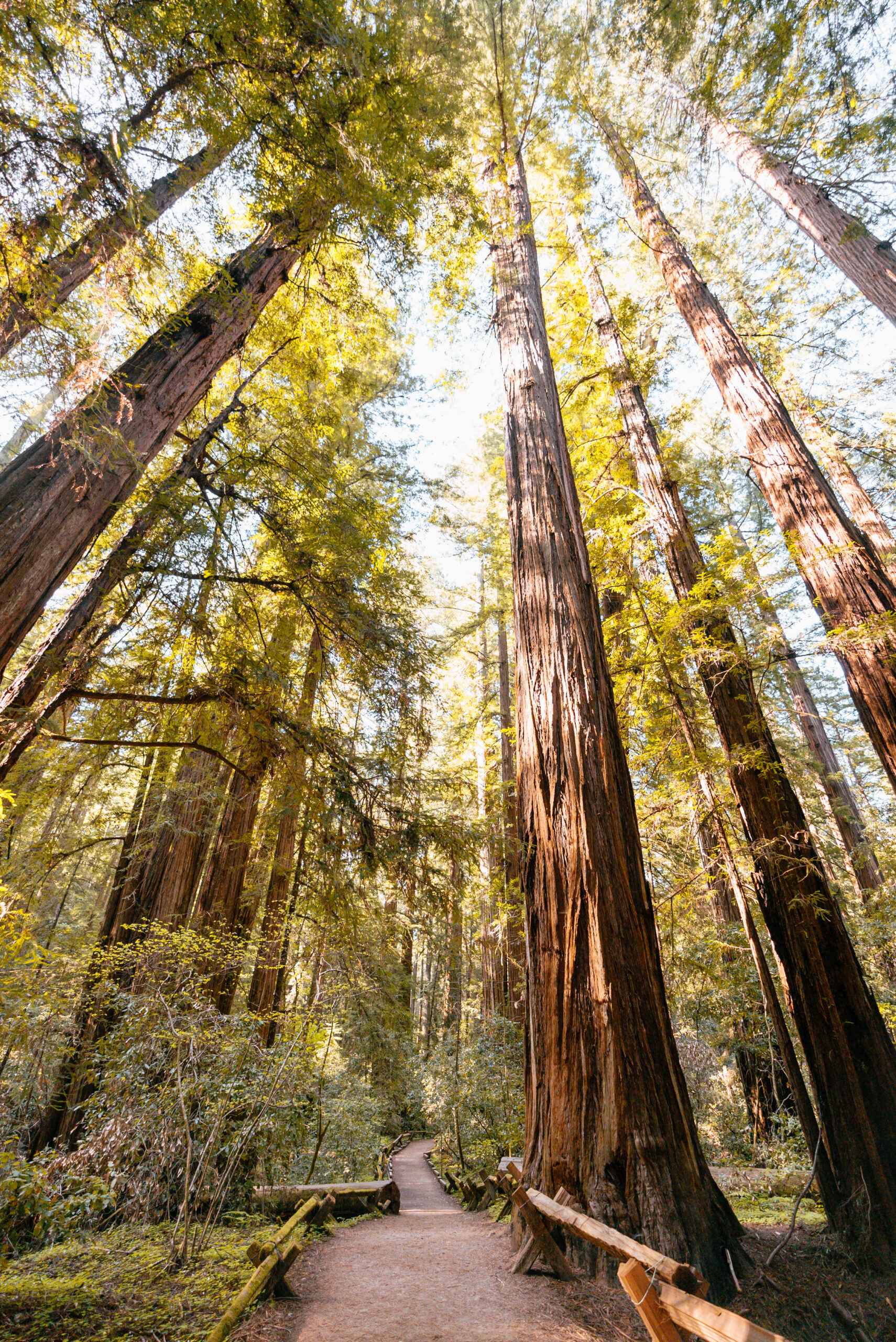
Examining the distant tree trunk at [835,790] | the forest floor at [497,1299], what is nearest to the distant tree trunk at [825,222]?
the distant tree trunk at [835,790]

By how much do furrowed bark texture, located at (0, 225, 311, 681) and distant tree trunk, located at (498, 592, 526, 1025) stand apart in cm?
379

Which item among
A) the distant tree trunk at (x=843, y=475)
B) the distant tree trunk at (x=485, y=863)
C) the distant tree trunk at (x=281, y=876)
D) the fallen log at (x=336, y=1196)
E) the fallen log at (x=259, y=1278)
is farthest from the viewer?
the distant tree trunk at (x=485, y=863)

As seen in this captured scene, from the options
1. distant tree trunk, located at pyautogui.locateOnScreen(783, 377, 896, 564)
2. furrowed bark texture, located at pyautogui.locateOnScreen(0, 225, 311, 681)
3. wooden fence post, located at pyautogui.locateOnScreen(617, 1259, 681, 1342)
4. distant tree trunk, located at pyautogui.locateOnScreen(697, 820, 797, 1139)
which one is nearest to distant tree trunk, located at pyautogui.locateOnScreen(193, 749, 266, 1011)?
furrowed bark texture, located at pyautogui.locateOnScreen(0, 225, 311, 681)

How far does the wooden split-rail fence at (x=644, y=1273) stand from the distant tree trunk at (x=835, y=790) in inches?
328

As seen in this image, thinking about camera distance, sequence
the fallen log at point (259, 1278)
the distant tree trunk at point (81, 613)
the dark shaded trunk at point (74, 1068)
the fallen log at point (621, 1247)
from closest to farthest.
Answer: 1. the fallen log at point (621, 1247)
2. the fallen log at point (259, 1278)
3. the distant tree trunk at point (81, 613)
4. the dark shaded trunk at point (74, 1068)

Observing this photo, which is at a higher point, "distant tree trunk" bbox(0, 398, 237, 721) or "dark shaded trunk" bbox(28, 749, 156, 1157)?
"distant tree trunk" bbox(0, 398, 237, 721)

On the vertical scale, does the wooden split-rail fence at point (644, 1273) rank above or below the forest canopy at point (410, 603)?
below

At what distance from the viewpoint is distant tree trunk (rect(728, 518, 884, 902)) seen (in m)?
11.6

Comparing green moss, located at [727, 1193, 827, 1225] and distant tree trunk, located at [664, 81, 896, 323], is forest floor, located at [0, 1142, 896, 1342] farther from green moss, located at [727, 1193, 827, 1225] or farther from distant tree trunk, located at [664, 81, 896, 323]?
distant tree trunk, located at [664, 81, 896, 323]

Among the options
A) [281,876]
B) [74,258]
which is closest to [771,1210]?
[281,876]

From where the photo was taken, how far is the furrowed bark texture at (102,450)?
10.3ft

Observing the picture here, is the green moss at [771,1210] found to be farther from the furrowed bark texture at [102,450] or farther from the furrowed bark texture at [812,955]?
the furrowed bark texture at [102,450]

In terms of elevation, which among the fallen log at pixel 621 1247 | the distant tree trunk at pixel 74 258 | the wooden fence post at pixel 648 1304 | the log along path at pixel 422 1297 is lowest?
the log along path at pixel 422 1297

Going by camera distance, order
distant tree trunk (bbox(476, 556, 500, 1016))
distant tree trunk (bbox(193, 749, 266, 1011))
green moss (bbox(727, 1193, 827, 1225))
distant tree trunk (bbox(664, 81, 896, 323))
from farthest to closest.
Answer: distant tree trunk (bbox(476, 556, 500, 1016)), distant tree trunk (bbox(193, 749, 266, 1011)), distant tree trunk (bbox(664, 81, 896, 323)), green moss (bbox(727, 1193, 827, 1225))
